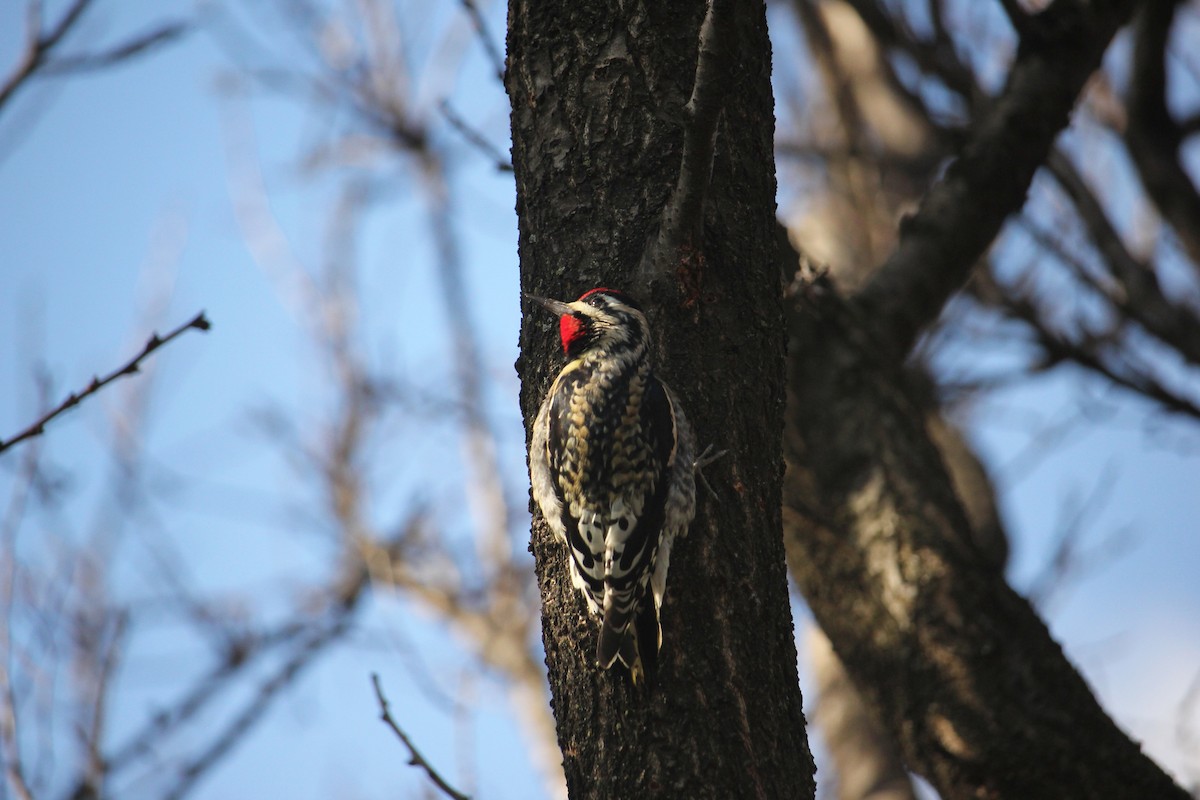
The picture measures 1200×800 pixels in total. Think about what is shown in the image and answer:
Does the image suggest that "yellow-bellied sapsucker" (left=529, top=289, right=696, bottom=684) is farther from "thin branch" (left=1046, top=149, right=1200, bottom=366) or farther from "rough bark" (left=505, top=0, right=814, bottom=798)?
"thin branch" (left=1046, top=149, right=1200, bottom=366)

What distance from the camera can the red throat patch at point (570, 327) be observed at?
3045 millimetres

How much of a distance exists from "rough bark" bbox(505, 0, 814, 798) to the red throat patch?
10 cm

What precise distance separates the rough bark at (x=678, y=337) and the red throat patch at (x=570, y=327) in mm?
102

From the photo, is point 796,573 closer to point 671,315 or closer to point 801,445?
point 801,445

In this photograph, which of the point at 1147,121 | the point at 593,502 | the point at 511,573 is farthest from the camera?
the point at 511,573

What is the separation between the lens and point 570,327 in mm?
3201

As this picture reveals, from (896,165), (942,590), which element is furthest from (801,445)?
(896,165)

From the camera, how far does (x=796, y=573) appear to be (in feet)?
13.2

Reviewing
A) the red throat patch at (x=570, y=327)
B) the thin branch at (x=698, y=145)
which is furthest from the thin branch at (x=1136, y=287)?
the thin branch at (x=698, y=145)

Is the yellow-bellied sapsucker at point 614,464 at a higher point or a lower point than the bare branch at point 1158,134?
lower

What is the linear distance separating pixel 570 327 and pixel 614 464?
0.43 meters

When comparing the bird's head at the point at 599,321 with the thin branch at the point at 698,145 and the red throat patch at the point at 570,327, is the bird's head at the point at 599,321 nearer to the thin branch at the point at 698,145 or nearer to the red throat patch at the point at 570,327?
the red throat patch at the point at 570,327

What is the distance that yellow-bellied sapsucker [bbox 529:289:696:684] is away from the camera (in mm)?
2668

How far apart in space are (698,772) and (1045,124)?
126 inches
